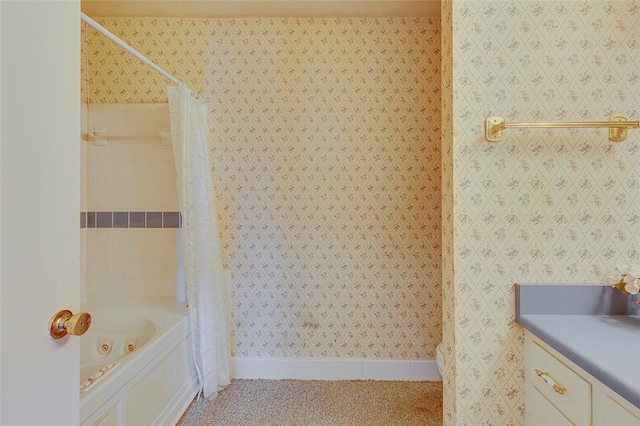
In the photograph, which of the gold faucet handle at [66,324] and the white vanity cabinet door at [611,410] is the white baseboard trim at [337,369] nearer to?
the white vanity cabinet door at [611,410]

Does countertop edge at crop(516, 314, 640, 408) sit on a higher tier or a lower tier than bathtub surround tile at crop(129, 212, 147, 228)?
lower

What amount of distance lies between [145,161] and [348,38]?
1598 mm

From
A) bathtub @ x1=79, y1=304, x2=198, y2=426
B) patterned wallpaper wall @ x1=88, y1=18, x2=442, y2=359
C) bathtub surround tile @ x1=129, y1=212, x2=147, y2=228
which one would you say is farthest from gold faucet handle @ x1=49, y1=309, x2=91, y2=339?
bathtub surround tile @ x1=129, y1=212, x2=147, y2=228

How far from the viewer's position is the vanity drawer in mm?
943

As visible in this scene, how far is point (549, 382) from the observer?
1062mm

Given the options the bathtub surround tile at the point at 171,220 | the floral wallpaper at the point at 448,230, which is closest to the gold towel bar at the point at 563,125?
the floral wallpaper at the point at 448,230

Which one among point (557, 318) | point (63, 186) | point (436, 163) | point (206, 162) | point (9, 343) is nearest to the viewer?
point (9, 343)

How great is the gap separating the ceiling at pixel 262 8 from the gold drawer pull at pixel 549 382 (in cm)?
203

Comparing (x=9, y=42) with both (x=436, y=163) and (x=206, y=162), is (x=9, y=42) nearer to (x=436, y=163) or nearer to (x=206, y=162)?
(x=206, y=162)

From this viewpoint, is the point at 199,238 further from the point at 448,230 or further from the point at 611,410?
the point at 611,410

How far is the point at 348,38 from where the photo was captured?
2217 mm

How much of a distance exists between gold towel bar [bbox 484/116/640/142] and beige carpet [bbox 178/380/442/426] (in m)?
A: 1.55

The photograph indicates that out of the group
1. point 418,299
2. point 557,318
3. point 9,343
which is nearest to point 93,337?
point 9,343

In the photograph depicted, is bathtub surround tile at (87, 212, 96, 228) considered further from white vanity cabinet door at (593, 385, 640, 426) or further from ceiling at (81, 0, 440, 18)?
white vanity cabinet door at (593, 385, 640, 426)
